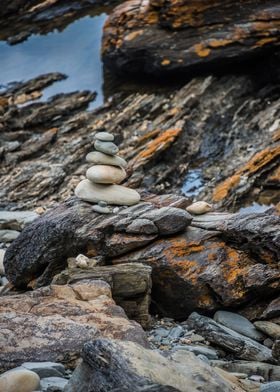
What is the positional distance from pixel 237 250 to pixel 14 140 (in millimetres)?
10088

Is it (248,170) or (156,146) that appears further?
(156,146)

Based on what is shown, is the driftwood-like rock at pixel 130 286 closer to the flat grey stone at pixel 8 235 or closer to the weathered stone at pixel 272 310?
the weathered stone at pixel 272 310

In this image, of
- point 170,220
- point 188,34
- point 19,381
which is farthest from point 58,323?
point 188,34

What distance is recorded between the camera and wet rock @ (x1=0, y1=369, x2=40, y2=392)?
555 centimetres

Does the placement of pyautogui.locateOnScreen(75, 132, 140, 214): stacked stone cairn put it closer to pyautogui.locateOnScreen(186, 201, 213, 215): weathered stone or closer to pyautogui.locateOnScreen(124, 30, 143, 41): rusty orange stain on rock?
pyautogui.locateOnScreen(186, 201, 213, 215): weathered stone

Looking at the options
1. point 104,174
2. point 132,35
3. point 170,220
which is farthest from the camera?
point 132,35

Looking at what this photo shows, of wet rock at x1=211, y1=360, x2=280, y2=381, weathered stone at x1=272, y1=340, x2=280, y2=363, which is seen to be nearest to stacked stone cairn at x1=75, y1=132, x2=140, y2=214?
wet rock at x1=211, y1=360, x2=280, y2=381

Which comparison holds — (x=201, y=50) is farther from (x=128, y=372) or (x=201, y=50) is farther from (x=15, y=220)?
(x=128, y=372)

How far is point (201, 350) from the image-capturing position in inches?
318

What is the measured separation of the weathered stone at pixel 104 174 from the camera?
10406 millimetres

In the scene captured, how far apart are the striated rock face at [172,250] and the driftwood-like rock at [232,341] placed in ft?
3.02

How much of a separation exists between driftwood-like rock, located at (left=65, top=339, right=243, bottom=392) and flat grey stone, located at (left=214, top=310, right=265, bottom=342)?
10.7ft

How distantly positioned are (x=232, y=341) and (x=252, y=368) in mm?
747

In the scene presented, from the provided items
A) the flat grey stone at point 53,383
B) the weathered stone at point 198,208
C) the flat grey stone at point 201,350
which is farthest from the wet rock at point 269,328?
the flat grey stone at point 53,383
